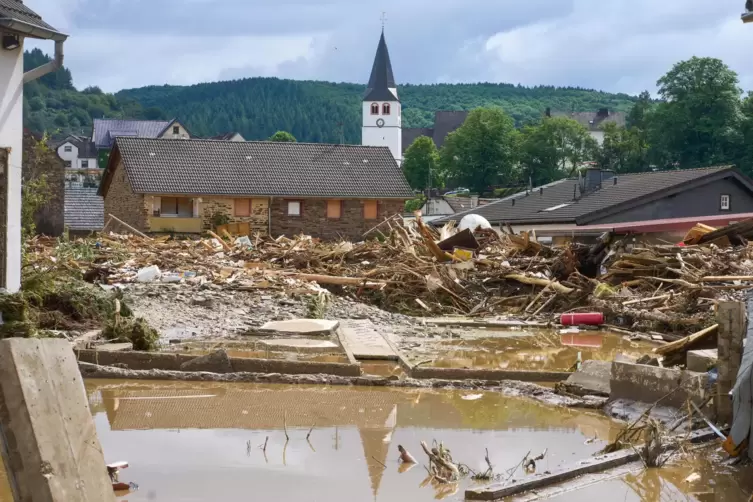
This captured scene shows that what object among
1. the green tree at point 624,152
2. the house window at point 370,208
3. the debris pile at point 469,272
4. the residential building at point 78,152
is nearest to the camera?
the debris pile at point 469,272

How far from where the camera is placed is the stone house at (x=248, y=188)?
148 ft

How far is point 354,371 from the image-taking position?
12656 millimetres

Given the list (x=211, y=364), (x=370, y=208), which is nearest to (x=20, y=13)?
(x=211, y=364)

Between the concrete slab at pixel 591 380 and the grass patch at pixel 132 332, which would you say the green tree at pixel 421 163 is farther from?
the concrete slab at pixel 591 380

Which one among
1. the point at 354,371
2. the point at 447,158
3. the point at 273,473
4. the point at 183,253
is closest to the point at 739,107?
the point at 447,158

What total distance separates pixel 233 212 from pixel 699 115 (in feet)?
137

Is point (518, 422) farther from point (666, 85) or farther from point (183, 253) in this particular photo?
point (666, 85)

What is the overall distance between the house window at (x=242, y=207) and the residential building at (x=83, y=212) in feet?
27.4

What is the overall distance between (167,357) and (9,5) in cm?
533

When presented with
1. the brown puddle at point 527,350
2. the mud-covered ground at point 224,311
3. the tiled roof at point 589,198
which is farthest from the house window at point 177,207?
the brown puddle at point 527,350

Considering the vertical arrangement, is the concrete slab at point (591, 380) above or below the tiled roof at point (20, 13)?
below

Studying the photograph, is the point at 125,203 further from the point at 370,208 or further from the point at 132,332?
the point at 132,332

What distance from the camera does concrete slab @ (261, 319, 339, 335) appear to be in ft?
57.4

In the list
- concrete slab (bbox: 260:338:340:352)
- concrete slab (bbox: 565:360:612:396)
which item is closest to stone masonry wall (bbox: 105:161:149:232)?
concrete slab (bbox: 260:338:340:352)
